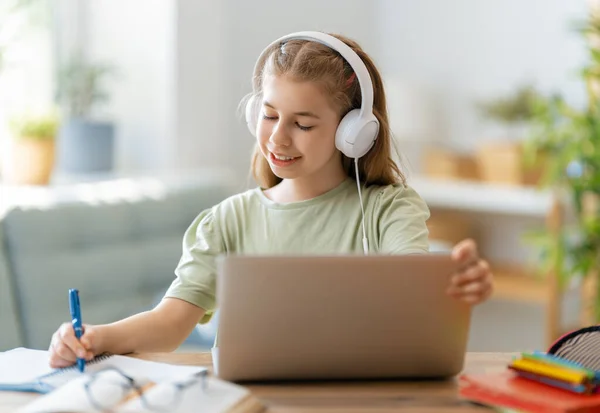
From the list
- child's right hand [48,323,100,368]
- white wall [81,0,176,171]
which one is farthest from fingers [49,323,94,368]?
white wall [81,0,176,171]

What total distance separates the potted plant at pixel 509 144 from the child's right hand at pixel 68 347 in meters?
2.70

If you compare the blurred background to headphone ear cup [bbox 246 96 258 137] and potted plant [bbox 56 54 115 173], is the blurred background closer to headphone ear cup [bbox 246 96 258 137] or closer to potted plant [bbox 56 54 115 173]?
potted plant [bbox 56 54 115 173]

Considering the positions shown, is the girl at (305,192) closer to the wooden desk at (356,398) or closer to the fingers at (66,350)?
the fingers at (66,350)

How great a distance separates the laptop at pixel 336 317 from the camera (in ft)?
3.45

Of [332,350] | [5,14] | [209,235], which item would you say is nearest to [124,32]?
[5,14]

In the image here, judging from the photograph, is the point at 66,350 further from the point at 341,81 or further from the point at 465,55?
the point at 465,55

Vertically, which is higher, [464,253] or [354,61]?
[354,61]

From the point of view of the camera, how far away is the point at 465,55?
4.10 m

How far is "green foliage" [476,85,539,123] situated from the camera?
382cm

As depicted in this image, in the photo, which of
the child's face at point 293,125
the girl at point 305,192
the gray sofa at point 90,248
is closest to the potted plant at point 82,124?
the gray sofa at point 90,248

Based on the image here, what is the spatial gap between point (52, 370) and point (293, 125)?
0.49m

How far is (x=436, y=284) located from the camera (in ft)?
3.51

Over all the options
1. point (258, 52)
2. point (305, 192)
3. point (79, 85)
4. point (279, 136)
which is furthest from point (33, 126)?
point (279, 136)

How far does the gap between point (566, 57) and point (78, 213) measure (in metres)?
2.14
